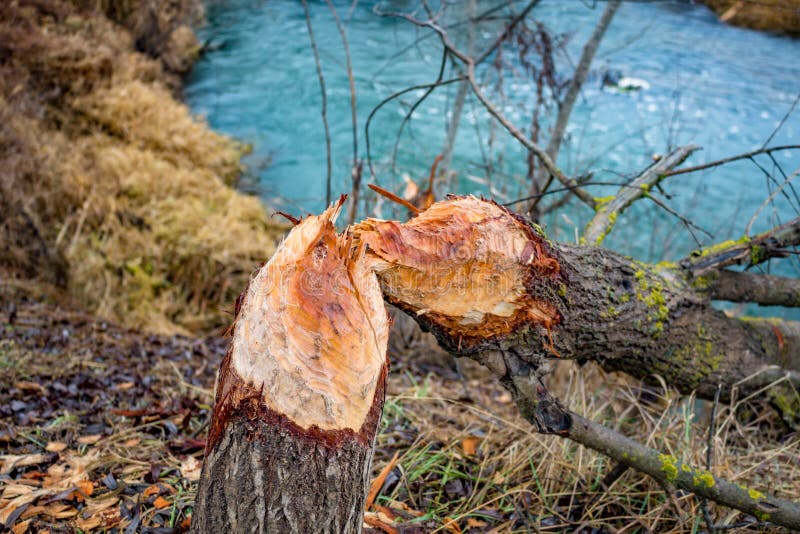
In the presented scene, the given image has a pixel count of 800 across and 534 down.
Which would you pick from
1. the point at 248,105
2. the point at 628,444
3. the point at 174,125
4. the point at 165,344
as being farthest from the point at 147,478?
the point at 248,105

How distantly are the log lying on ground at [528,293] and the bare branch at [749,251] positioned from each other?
0.08 metres

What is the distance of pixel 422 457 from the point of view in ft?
6.79

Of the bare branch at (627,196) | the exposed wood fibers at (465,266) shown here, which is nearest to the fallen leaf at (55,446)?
the exposed wood fibers at (465,266)

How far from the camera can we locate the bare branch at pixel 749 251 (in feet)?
6.82

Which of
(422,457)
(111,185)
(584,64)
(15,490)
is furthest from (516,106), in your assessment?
(15,490)

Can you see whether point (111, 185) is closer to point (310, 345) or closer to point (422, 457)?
point (422, 457)

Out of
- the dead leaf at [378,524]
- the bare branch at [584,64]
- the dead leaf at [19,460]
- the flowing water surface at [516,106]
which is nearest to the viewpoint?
the dead leaf at [378,524]

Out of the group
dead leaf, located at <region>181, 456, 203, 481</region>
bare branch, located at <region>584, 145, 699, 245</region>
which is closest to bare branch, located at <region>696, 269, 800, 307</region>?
bare branch, located at <region>584, 145, 699, 245</region>

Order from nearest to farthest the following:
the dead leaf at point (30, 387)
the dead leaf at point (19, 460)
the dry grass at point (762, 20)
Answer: the dead leaf at point (19, 460)
the dead leaf at point (30, 387)
the dry grass at point (762, 20)

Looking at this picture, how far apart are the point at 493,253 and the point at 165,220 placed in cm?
441

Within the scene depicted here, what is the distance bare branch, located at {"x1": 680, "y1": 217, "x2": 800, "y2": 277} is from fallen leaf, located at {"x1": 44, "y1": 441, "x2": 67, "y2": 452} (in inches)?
88.7

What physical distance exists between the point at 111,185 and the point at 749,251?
16.9ft

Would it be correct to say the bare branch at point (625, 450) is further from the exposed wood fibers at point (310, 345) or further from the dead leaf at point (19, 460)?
the dead leaf at point (19, 460)

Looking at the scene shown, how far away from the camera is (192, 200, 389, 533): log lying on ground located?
47.8 inches
